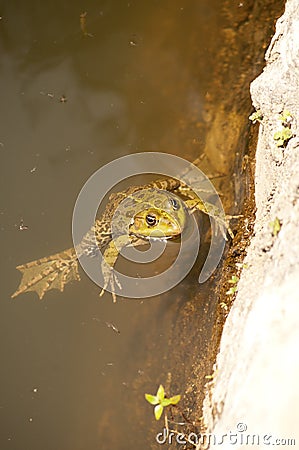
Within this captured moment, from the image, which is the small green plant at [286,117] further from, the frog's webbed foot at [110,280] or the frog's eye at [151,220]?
the frog's webbed foot at [110,280]

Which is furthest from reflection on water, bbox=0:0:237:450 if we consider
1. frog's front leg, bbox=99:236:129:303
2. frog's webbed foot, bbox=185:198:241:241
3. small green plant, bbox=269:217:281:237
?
small green plant, bbox=269:217:281:237

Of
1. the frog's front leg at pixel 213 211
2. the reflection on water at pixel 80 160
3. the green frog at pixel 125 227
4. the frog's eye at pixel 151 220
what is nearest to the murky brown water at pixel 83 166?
the reflection on water at pixel 80 160

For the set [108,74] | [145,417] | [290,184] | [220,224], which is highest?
[108,74]

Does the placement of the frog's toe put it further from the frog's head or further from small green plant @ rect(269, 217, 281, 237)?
small green plant @ rect(269, 217, 281, 237)

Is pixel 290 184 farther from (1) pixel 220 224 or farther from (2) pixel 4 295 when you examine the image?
(2) pixel 4 295

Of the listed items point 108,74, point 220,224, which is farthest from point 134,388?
point 108,74

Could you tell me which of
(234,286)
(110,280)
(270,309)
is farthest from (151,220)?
(270,309)

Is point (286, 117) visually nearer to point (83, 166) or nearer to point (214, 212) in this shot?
point (214, 212)
